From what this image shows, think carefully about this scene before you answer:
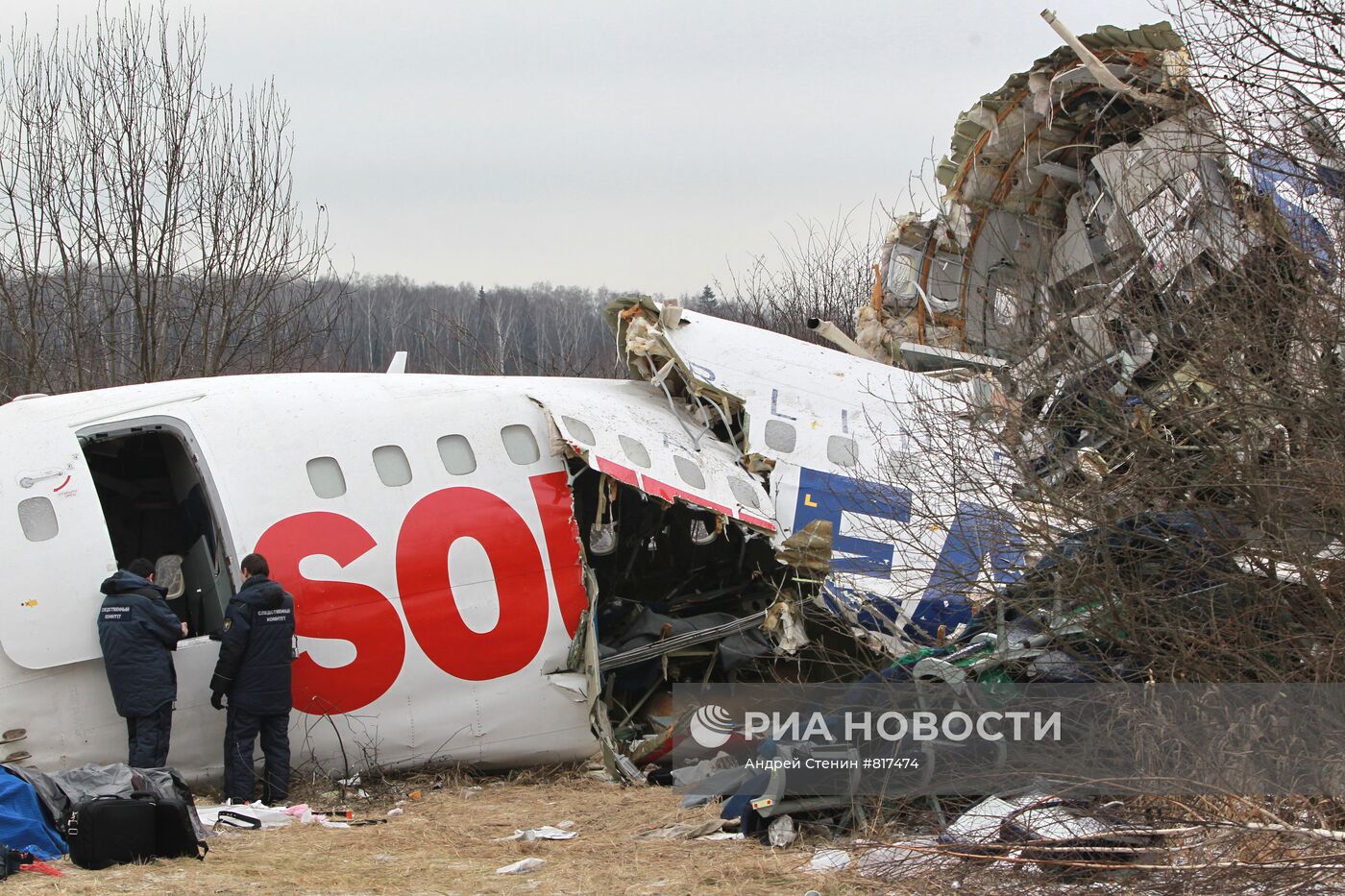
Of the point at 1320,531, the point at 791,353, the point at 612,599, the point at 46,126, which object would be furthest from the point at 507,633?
→ the point at 46,126

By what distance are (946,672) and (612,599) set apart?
12.0 feet

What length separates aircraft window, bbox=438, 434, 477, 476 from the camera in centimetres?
1203

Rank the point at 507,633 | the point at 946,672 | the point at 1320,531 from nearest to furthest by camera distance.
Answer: the point at 1320,531 → the point at 946,672 → the point at 507,633

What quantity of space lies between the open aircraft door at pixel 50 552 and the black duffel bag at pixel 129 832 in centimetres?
177

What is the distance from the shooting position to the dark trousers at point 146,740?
1062cm

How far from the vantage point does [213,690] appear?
437 inches

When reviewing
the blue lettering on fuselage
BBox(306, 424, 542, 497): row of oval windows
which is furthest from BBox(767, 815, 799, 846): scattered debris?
BBox(306, 424, 542, 497): row of oval windows

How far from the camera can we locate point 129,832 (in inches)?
352

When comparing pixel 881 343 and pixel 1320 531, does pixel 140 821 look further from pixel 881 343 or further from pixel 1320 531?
pixel 881 343

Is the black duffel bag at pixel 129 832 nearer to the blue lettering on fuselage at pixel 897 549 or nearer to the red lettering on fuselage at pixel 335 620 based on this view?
the red lettering on fuselage at pixel 335 620

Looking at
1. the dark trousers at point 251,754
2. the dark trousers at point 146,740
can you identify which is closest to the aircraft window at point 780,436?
the dark trousers at point 251,754

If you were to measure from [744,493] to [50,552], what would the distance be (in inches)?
226

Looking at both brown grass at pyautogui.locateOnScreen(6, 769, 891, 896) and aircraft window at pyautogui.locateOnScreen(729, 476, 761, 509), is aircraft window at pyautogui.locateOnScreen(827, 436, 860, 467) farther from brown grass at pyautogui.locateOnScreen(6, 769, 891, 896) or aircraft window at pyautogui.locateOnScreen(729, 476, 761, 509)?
brown grass at pyautogui.locateOnScreen(6, 769, 891, 896)

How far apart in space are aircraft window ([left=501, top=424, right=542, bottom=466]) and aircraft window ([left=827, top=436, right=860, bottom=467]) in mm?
2836
